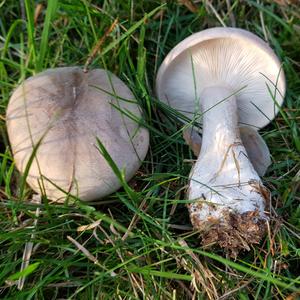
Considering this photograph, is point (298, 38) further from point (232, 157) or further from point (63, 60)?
point (63, 60)

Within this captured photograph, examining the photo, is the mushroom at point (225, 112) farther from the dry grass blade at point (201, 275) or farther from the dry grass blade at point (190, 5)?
the dry grass blade at point (190, 5)

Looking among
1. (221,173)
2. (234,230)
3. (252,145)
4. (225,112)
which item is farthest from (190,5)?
(234,230)

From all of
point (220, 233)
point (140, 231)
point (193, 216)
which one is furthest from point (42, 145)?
point (220, 233)

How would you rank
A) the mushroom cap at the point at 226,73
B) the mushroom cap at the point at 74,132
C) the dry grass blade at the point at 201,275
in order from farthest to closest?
the mushroom cap at the point at 226,73 < the mushroom cap at the point at 74,132 < the dry grass blade at the point at 201,275

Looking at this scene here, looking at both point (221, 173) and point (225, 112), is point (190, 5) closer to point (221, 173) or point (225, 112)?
point (225, 112)

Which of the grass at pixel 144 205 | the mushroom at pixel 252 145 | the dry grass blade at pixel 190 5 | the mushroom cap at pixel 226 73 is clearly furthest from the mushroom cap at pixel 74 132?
the dry grass blade at pixel 190 5

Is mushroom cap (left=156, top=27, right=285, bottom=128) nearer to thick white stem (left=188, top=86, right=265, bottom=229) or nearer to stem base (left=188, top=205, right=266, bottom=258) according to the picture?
Answer: thick white stem (left=188, top=86, right=265, bottom=229)
